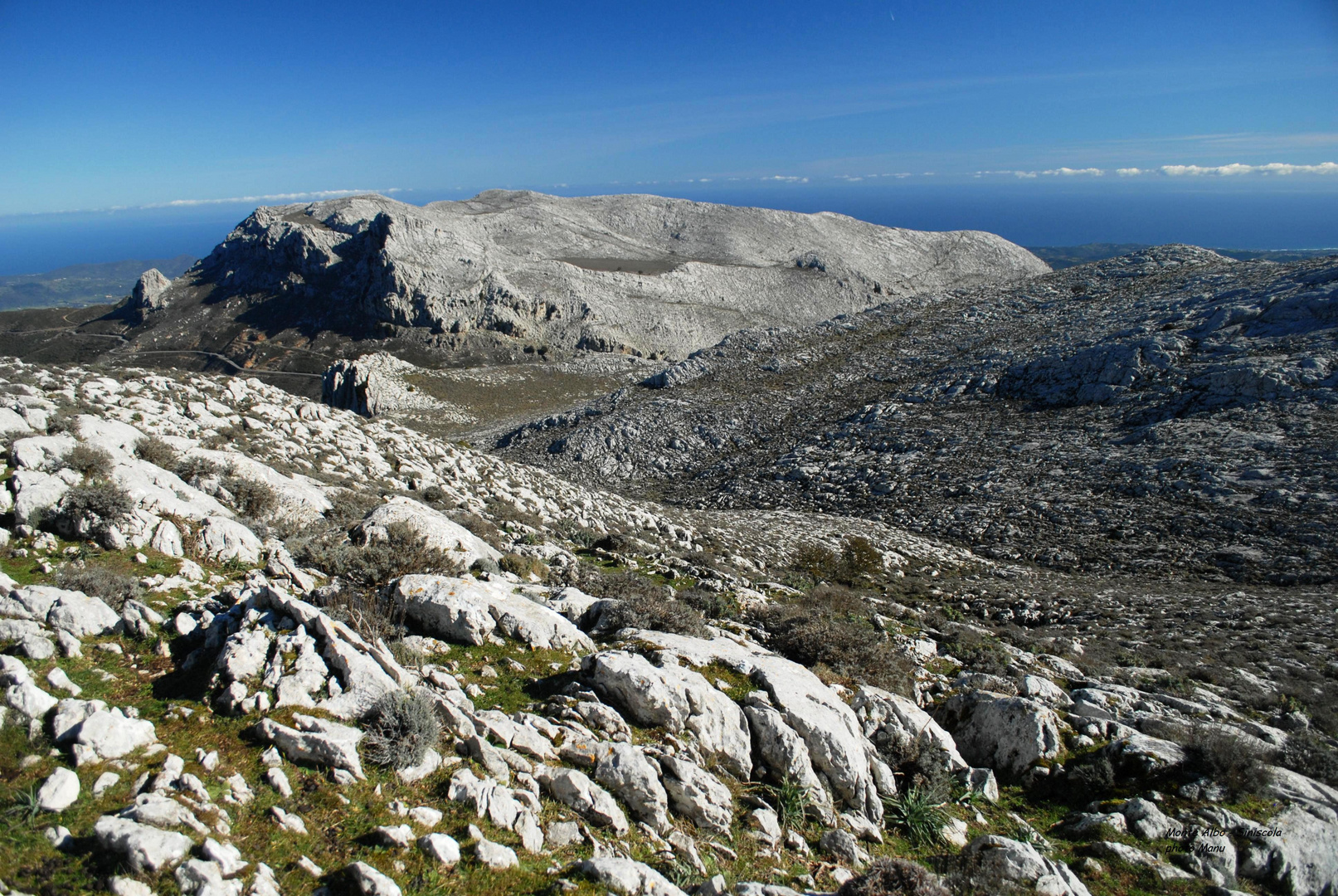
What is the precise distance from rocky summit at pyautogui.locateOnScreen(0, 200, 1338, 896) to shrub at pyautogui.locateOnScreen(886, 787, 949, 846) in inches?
1.6

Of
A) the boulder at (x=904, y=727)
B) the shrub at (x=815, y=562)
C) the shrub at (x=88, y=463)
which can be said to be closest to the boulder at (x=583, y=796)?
the boulder at (x=904, y=727)

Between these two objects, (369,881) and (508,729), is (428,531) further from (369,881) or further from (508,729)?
(369,881)

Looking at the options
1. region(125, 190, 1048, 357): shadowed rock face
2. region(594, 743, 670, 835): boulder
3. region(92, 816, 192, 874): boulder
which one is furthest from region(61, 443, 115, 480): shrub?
region(125, 190, 1048, 357): shadowed rock face

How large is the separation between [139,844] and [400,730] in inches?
82.2

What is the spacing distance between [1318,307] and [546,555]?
125ft

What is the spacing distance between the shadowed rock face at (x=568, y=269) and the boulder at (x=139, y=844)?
Answer: 7306cm

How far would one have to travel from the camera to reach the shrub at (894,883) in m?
5.34

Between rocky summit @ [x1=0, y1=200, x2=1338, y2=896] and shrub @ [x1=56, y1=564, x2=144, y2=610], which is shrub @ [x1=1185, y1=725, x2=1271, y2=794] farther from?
shrub @ [x1=56, y1=564, x2=144, y2=610]

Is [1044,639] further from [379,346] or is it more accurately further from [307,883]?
[379,346]

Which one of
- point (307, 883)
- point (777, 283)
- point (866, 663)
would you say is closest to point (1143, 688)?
point (866, 663)

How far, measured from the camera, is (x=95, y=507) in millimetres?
8906

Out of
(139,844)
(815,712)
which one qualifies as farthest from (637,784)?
(139,844)

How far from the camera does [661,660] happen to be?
26.6 ft

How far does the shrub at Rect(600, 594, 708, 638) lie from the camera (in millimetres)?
9656
